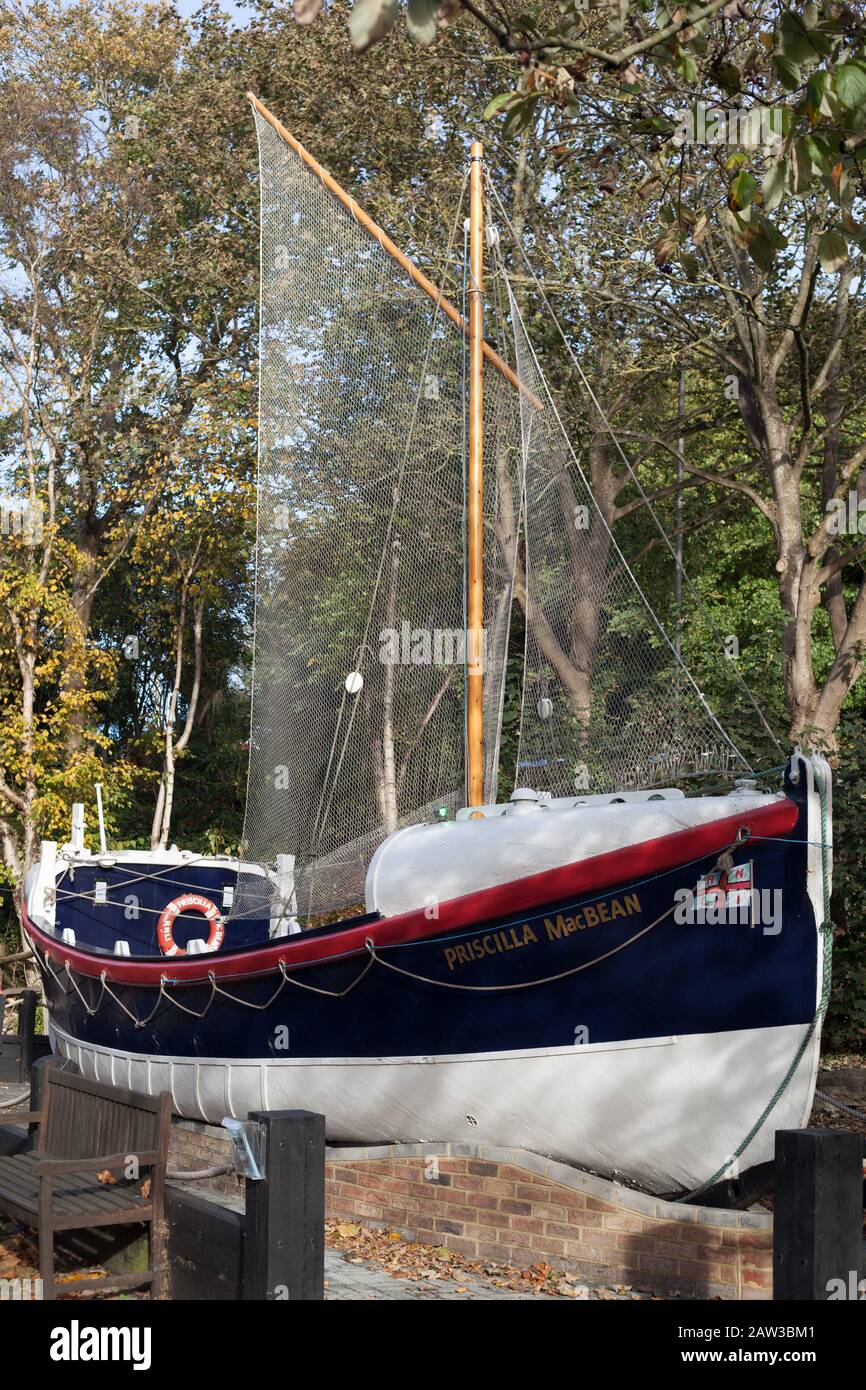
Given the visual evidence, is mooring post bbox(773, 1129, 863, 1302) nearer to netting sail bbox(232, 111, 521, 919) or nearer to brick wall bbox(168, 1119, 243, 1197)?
netting sail bbox(232, 111, 521, 919)

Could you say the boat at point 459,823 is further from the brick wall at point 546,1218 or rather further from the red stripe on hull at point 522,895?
the brick wall at point 546,1218

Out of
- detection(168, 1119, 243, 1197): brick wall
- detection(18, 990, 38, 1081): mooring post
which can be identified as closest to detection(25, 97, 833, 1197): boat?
detection(168, 1119, 243, 1197): brick wall

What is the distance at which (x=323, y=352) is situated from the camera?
1230 centimetres

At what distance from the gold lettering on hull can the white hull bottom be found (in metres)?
0.59

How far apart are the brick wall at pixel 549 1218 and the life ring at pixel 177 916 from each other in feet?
19.8

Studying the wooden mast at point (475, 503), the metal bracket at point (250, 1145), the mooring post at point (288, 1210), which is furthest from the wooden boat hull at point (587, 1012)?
the metal bracket at point (250, 1145)

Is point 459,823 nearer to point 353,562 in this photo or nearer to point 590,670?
point 590,670

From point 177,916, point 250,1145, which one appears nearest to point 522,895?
point 250,1145

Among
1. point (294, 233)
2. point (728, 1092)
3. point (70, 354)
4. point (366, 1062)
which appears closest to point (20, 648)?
point (70, 354)

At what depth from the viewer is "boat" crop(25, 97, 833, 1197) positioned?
8.16m

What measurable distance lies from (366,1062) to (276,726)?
9.87 ft

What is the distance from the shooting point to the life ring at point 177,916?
15.1 meters

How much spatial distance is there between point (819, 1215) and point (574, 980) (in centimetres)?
333
